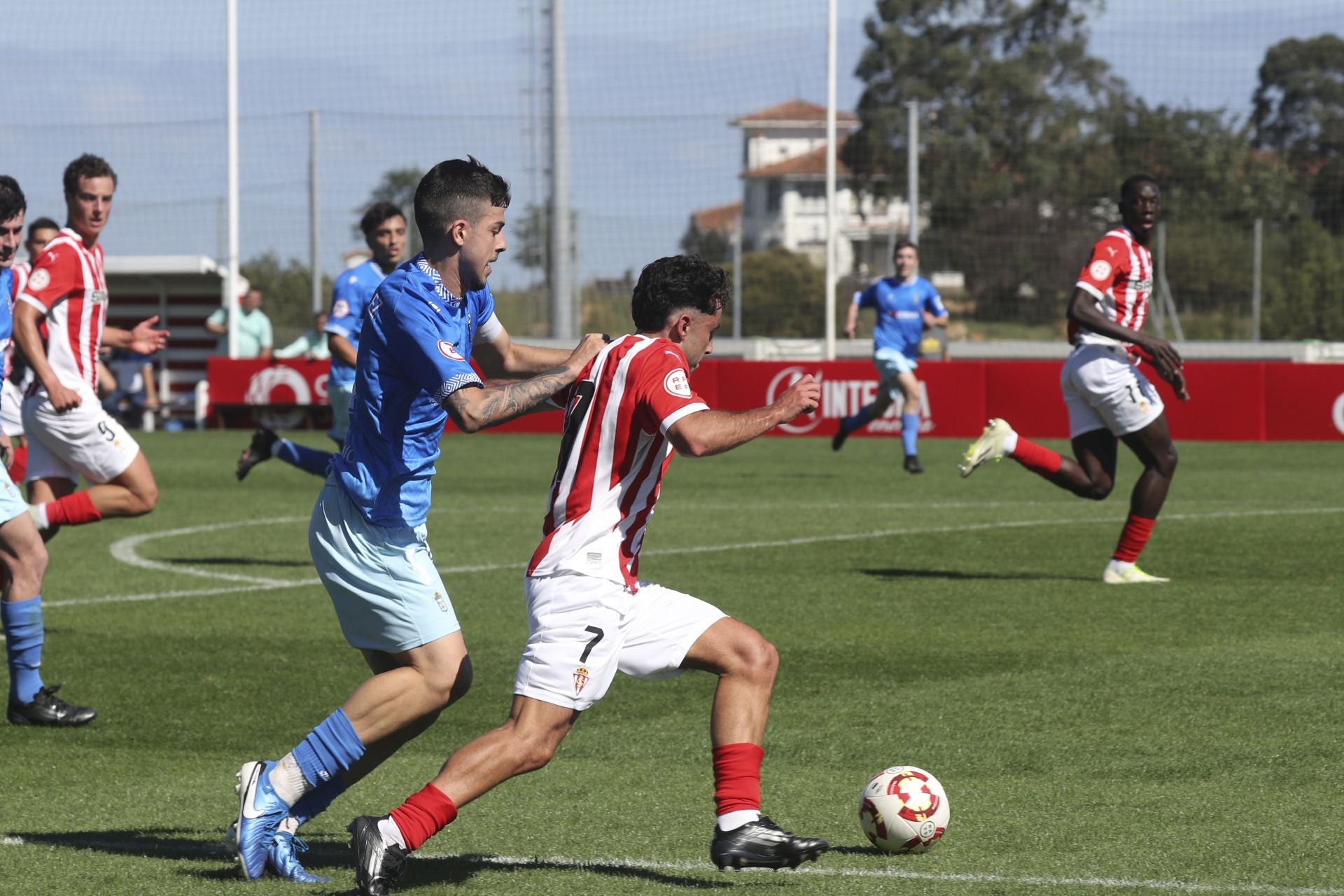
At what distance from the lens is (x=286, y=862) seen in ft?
14.8

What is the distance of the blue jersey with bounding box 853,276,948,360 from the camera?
17375mm

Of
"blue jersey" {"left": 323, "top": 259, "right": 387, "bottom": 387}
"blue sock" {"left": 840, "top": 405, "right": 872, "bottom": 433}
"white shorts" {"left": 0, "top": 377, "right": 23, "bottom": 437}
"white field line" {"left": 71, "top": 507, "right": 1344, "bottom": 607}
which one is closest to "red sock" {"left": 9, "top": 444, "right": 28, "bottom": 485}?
"white field line" {"left": 71, "top": 507, "right": 1344, "bottom": 607}

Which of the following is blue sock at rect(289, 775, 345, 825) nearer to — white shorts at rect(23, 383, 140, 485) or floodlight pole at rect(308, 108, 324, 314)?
white shorts at rect(23, 383, 140, 485)

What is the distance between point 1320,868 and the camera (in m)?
4.40

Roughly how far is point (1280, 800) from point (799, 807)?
1.44 m

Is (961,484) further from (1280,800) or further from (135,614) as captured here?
(1280,800)

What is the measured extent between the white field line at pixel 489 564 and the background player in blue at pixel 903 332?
14.7 ft

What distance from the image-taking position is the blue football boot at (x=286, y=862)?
450 cm

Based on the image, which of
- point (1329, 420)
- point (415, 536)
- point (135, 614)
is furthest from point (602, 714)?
point (1329, 420)

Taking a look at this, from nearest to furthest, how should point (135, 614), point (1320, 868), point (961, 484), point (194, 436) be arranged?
point (1320, 868) → point (135, 614) → point (961, 484) → point (194, 436)

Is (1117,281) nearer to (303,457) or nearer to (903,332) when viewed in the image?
(303,457)

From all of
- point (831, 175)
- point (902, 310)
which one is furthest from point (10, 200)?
point (831, 175)

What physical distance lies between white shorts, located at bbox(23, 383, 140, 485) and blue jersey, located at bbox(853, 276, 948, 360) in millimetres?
10274

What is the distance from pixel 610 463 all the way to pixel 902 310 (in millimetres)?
13254
